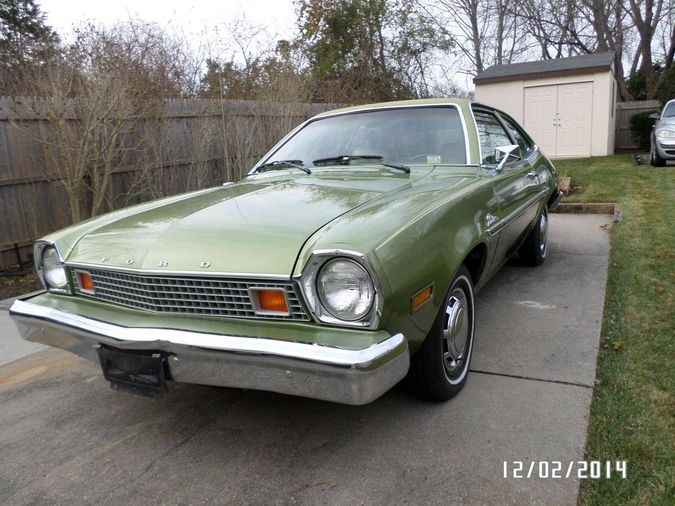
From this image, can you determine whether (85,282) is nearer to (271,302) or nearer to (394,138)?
(271,302)

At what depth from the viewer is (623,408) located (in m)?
2.48

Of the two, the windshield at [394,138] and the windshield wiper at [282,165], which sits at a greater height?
the windshield at [394,138]

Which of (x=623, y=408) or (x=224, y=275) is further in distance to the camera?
(x=623, y=408)

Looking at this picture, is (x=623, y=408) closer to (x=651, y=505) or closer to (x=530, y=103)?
(x=651, y=505)

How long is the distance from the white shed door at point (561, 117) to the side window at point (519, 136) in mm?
10650

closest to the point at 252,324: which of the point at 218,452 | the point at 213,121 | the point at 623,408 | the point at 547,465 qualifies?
the point at 218,452

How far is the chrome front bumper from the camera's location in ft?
Answer: 6.15

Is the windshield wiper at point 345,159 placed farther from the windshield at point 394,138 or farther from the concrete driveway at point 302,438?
the concrete driveway at point 302,438

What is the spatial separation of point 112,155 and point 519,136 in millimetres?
4344

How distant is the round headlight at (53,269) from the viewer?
2.74 metres

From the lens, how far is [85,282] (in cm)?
264

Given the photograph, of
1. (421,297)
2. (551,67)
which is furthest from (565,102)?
(421,297)

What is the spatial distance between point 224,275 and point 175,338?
310 mm

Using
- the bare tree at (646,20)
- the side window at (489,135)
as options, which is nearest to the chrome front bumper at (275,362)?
the side window at (489,135)
